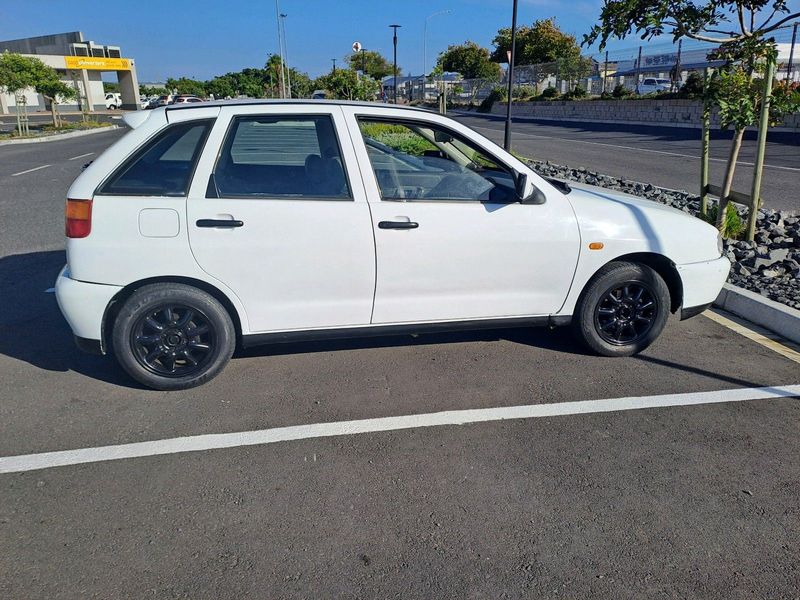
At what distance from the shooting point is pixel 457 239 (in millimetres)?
4117

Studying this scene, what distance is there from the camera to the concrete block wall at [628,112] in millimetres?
28406

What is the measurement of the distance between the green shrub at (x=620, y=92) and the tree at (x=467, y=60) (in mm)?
28711

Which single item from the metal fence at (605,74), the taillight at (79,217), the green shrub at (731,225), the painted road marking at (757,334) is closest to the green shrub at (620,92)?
the metal fence at (605,74)

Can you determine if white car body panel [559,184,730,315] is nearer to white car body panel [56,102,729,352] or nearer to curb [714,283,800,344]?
white car body panel [56,102,729,352]

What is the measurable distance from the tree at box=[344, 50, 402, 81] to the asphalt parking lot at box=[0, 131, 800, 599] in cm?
5946

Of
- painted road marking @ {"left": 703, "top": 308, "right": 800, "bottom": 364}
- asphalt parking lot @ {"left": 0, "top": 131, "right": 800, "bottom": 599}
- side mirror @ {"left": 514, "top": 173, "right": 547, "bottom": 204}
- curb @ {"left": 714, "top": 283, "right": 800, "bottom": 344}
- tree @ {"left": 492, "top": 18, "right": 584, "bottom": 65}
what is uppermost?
tree @ {"left": 492, "top": 18, "right": 584, "bottom": 65}

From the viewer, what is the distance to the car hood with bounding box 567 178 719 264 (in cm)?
432

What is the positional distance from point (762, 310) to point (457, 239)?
2958 mm

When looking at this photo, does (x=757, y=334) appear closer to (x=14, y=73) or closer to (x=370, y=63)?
(x=14, y=73)

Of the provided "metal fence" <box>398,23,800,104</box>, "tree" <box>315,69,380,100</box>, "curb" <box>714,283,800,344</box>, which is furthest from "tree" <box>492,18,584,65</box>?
"curb" <box>714,283,800,344</box>

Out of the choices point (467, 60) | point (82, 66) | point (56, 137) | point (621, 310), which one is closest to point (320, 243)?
point (621, 310)

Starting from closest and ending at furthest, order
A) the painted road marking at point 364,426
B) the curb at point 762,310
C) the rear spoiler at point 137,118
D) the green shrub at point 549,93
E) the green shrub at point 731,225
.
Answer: the painted road marking at point 364,426, the rear spoiler at point 137,118, the curb at point 762,310, the green shrub at point 731,225, the green shrub at point 549,93

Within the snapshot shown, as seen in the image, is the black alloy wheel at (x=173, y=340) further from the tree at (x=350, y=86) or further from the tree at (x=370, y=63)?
the tree at (x=370, y=63)

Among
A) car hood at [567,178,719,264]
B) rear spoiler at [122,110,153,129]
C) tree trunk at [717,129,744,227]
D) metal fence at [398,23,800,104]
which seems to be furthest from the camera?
metal fence at [398,23,800,104]
